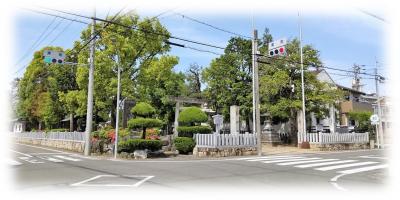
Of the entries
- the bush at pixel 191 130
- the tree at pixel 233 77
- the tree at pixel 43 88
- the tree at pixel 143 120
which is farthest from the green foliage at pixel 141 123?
the tree at pixel 43 88

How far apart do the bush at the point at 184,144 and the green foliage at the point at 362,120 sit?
2604 cm

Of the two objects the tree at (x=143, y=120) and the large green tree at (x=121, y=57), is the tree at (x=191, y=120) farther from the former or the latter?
the large green tree at (x=121, y=57)

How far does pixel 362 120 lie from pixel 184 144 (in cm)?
2880

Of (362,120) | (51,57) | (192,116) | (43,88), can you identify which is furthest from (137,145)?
(362,120)

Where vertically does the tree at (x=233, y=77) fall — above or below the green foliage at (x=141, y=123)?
above

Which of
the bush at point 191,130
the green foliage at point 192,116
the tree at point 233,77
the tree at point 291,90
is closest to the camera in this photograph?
the bush at point 191,130

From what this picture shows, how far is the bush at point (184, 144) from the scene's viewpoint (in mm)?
20078

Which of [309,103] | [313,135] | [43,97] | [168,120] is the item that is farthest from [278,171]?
[43,97]

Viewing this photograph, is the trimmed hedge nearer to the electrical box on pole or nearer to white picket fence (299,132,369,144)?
the electrical box on pole

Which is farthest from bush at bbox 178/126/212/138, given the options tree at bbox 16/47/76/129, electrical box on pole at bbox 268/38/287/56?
tree at bbox 16/47/76/129

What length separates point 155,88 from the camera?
3247 centimetres

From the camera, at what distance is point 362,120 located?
132 feet

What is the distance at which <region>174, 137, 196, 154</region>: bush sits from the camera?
2008cm

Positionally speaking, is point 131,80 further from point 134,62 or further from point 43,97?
point 43,97
